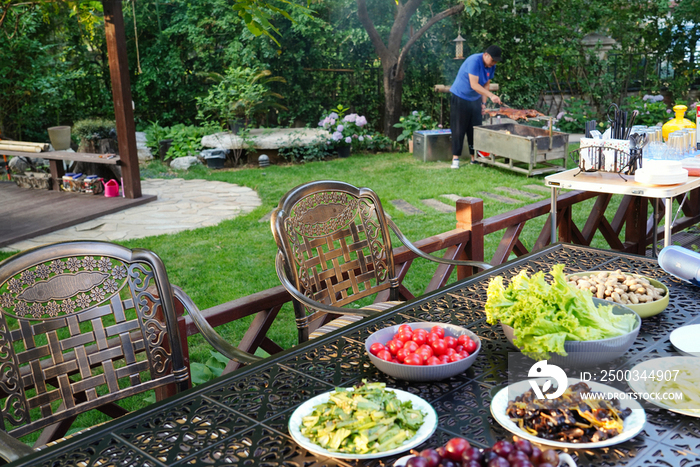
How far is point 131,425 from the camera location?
53.1 inches

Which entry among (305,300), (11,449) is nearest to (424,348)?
(305,300)

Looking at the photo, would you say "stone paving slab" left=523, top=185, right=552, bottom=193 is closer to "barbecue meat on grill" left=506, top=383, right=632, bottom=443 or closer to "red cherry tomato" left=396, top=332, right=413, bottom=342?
"red cherry tomato" left=396, top=332, right=413, bottom=342

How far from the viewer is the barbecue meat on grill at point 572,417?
1.16 m

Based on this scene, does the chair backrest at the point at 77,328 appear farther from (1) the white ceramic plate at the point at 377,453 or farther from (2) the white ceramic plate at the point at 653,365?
(2) the white ceramic plate at the point at 653,365

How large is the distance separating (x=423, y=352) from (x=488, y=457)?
51cm

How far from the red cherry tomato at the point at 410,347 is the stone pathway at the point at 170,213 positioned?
4.11m

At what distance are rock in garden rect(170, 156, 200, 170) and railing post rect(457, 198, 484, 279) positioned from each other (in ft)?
20.8

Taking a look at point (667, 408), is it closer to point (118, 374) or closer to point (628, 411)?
point (628, 411)

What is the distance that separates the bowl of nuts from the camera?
174cm

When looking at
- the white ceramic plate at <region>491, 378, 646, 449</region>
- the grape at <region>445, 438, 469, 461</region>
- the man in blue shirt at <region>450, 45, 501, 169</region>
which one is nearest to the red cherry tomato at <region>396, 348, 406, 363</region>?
the white ceramic plate at <region>491, 378, 646, 449</region>

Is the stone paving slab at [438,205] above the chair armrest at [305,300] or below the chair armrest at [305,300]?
below

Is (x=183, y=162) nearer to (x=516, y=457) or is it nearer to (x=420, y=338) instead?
(x=420, y=338)

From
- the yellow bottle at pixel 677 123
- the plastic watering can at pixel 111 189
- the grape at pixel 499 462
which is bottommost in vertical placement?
the plastic watering can at pixel 111 189

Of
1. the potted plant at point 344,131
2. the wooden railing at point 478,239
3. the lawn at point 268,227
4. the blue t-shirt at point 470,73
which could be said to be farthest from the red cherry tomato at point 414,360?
the potted plant at point 344,131
